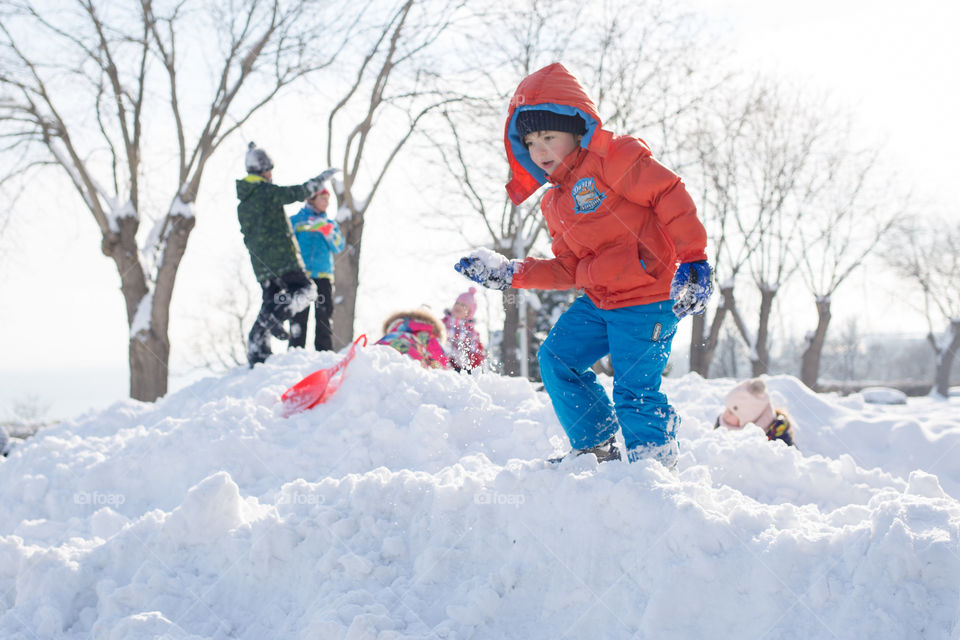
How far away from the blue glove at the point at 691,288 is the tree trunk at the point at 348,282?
9373mm

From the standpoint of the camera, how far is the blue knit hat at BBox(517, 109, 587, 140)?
9.15ft

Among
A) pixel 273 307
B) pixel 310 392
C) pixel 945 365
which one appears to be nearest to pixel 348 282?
pixel 273 307

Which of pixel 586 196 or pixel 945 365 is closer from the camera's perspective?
pixel 586 196

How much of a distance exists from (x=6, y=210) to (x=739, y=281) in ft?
55.6

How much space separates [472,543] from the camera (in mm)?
2410

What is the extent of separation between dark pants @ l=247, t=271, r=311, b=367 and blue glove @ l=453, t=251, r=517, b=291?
3626mm

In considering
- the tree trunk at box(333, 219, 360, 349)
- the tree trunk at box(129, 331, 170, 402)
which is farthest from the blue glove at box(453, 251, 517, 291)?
the tree trunk at box(129, 331, 170, 402)

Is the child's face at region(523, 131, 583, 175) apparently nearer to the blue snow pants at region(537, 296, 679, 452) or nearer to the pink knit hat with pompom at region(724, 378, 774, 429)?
the blue snow pants at region(537, 296, 679, 452)

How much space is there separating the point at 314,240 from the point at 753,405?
448cm

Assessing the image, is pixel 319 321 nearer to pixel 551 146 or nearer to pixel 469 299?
pixel 469 299

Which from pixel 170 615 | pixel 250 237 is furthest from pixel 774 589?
pixel 250 237

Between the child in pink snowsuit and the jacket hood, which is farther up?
the jacket hood

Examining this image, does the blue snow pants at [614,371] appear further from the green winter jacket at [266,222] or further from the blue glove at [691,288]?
the green winter jacket at [266,222]

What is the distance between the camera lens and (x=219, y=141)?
11.0 metres
